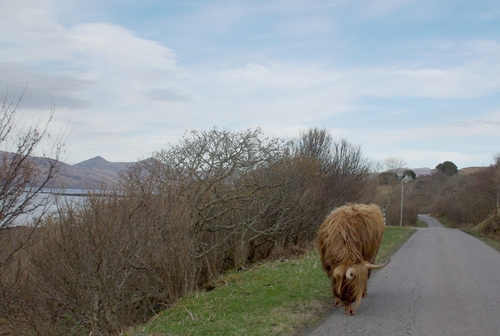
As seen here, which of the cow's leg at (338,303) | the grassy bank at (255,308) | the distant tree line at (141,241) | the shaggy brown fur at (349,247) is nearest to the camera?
the grassy bank at (255,308)

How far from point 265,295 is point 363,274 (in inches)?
86.1

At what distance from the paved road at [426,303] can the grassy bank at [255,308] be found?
0.48 metres

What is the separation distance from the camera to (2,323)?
1146 cm

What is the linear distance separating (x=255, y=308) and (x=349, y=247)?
1.89 metres

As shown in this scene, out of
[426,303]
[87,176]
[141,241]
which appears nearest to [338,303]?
[426,303]

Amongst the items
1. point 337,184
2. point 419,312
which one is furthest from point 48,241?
point 337,184

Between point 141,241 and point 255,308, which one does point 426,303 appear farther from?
point 141,241

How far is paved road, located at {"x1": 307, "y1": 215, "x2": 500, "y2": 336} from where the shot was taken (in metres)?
6.87

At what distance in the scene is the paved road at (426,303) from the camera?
687cm

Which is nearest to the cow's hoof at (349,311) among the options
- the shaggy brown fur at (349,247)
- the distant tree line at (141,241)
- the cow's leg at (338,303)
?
the shaggy brown fur at (349,247)

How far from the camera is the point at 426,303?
28.0 feet

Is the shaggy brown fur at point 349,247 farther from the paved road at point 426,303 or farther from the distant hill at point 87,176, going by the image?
the distant hill at point 87,176

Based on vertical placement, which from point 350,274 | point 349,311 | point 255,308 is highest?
point 350,274

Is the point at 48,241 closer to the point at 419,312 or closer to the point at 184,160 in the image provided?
the point at 184,160
